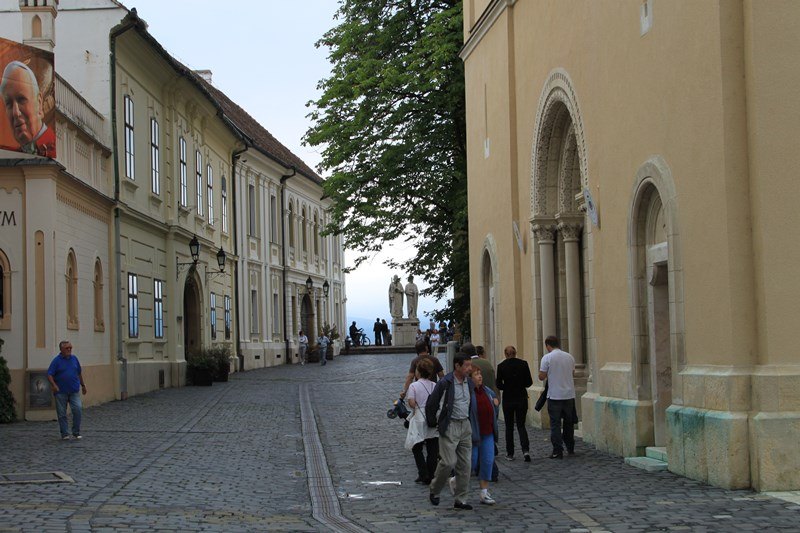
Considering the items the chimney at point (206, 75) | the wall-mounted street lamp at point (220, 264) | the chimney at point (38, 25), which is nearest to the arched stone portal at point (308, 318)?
the chimney at point (206, 75)

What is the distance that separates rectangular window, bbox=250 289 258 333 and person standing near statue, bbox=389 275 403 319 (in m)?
15.3

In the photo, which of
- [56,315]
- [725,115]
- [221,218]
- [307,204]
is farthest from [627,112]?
[307,204]

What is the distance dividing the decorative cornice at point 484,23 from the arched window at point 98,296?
32.4 feet

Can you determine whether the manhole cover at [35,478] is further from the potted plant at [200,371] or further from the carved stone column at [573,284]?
the potted plant at [200,371]

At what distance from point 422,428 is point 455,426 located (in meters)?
1.25

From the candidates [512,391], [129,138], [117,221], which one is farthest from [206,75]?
[512,391]

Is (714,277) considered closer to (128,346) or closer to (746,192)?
(746,192)

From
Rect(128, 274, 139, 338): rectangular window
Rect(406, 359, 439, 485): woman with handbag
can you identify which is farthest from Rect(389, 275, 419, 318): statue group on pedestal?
Rect(406, 359, 439, 485): woman with handbag

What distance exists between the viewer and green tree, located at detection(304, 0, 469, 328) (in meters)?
32.8

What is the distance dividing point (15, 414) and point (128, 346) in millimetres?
7306

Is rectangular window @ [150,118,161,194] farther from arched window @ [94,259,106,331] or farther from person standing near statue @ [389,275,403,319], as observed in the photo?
person standing near statue @ [389,275,403,319]

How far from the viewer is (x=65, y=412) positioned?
20.0 metres

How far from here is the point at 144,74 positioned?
3366 centimetres

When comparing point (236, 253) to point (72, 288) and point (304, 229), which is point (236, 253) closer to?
point (304, 229)
